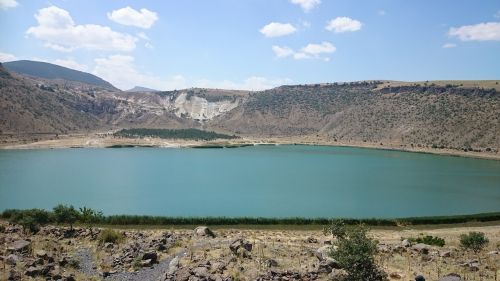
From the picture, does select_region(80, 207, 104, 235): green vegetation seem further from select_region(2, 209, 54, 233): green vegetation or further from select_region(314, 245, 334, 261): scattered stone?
select_region(314, 245, 334, 261): scattered stone

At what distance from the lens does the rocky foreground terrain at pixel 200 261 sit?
76.3 ft

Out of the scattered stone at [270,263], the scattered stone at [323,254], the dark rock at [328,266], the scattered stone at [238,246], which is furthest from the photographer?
the scattered stone at [238,246]

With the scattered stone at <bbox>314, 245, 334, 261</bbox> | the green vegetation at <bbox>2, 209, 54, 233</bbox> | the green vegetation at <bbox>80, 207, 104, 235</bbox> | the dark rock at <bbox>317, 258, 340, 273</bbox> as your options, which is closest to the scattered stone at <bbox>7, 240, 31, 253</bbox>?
the green vegetation at <bbox>2, 209, 54, 233</bbox>

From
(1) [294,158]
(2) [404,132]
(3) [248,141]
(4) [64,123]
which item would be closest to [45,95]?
(4) [64,123]

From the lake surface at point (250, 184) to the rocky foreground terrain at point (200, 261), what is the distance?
24355 mm

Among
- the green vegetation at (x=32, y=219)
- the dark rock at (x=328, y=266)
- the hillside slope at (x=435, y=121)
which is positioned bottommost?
the green vegetation at (x=32, y=219)

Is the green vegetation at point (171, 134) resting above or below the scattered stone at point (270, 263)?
above

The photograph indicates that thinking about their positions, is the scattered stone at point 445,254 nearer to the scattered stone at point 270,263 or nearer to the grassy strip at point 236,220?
the scattered stone at point 270,263

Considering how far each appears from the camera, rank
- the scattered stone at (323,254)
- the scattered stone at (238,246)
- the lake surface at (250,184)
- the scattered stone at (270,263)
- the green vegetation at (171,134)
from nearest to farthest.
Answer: the scattered stone at (270,263), the scattered stone at (323,254), the scattered stone at (238,246), the lake surface at (250,184), the green vegetation at (171,134)

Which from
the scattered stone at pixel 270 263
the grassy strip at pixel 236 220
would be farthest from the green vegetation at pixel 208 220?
the scattered stone at pixel 270 263

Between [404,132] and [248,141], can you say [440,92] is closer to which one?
[404,132]

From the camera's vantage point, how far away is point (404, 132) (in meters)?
171

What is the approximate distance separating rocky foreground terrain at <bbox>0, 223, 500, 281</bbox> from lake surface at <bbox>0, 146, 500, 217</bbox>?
959 inches

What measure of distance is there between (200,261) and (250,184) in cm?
5492
